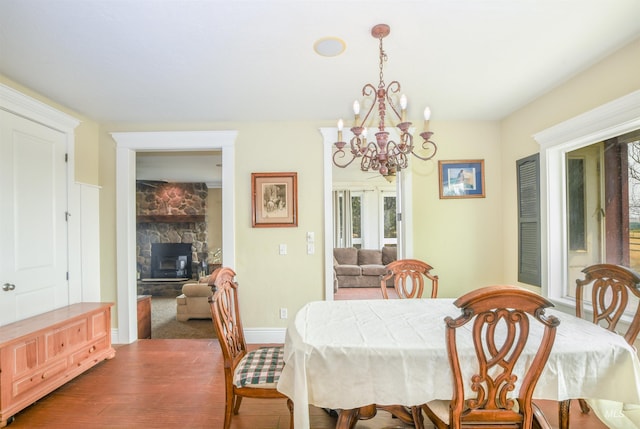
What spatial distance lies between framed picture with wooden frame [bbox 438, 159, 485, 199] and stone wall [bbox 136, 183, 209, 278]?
570 centimetres

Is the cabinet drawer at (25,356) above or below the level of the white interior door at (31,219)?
below

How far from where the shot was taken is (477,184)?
345 centimetres

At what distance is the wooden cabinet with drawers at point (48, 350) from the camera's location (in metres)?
A: 2.00

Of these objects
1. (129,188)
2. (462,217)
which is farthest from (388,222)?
(129,188)

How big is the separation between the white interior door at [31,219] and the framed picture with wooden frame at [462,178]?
3866 millimetres

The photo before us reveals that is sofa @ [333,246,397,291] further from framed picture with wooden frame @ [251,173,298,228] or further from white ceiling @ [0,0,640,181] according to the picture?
white ceiling @ [0,0,640,181]

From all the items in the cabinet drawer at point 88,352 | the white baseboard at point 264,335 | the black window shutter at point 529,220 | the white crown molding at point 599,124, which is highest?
the white crown molding at point 599,124

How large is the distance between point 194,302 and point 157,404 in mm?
2150

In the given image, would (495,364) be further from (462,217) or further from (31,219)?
(31,219)

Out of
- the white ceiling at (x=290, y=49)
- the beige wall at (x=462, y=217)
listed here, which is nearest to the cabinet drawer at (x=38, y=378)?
the white ceiling at (x=290, y=49)

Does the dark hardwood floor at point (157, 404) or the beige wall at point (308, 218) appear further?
the beige wall at point (308, 218)

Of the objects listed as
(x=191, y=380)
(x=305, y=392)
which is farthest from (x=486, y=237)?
(x=191, y=380)

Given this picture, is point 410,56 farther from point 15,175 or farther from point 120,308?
point 120,308

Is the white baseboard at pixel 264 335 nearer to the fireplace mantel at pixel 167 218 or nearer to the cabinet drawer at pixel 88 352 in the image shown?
the cabinet drawer at pixel 88 352
